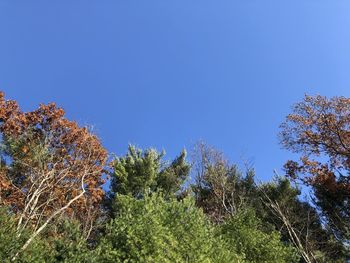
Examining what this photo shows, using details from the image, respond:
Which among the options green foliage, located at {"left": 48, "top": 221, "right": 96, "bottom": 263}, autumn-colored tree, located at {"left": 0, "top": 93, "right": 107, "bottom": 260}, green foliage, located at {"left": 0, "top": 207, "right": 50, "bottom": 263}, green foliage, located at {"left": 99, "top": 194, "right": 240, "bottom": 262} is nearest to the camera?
green foliage, located at {"left": 99, "top": 194, "right": 240, "bottom": 262}

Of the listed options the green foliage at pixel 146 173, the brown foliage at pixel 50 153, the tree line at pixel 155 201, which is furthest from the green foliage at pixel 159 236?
the green foliage at pixel 146 173

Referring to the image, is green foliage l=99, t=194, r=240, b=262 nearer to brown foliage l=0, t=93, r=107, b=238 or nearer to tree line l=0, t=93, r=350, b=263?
tree line l=0, t=93, r=350, b=263

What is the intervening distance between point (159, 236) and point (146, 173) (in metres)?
15.6

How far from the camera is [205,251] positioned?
1085 cm

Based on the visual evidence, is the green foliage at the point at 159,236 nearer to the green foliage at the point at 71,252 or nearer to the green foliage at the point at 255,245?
the green foliage at the point at 71,252

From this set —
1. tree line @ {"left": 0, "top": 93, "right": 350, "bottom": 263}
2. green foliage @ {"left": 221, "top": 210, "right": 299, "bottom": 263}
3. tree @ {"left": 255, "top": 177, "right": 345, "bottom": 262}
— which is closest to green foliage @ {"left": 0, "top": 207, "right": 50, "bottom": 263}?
tree line @ {"left": 0, "top": 93, "right": 350, "bottom": 263}

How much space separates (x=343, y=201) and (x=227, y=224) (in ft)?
35.1

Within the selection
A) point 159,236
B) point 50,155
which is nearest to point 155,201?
point 159,236

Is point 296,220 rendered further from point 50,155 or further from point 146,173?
point 50,155

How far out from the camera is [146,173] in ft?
84.4

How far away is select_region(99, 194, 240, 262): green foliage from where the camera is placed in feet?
33.2

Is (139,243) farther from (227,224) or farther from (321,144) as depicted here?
(321,144)

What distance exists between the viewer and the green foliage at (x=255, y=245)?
1430 cm

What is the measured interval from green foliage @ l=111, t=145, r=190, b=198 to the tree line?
0.07 meters
